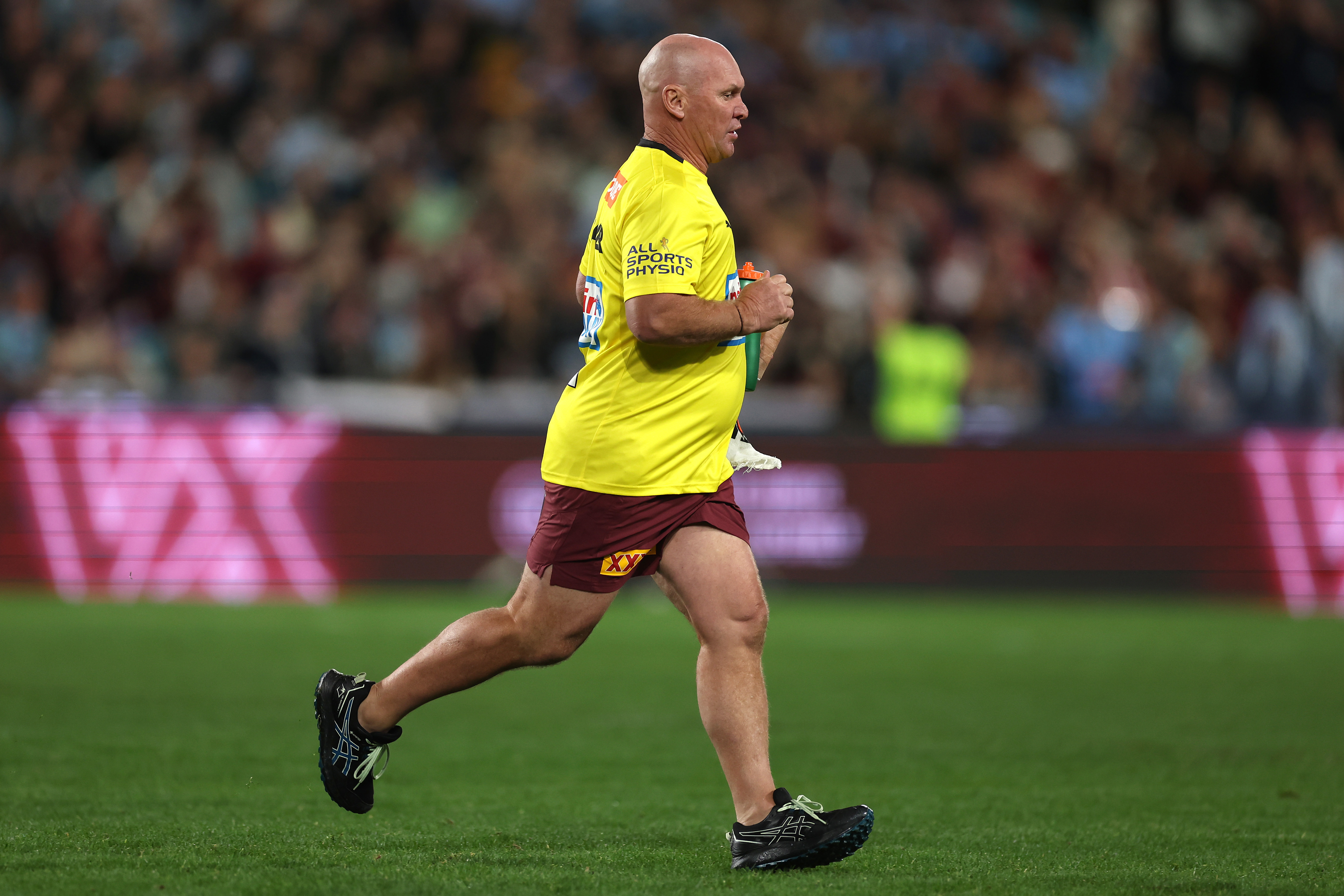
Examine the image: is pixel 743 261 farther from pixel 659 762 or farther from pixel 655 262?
pixel 655 262

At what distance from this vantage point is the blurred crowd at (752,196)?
1560 centimetres

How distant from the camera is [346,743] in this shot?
18.1 feet

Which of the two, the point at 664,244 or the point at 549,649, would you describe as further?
the point at 549,649

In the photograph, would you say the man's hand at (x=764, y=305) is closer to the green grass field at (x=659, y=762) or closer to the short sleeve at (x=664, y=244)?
the short sleeve at (x=664, y=244)

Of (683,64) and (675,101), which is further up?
(683,64)

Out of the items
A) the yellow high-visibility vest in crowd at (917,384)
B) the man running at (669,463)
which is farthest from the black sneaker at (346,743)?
the yellow high-visibility vest in crowd at (917,384)

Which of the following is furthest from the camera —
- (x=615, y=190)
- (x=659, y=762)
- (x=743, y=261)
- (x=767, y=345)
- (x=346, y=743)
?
(x=743, y=261)

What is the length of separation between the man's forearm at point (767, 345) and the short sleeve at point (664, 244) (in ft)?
1.62

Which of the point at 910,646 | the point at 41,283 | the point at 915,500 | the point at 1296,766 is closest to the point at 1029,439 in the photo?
the point at 915,500

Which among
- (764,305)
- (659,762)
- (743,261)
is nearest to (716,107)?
(764,305)

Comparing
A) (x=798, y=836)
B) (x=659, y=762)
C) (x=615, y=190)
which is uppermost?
(x=615, y=190)

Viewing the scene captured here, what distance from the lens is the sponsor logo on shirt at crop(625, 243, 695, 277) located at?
16.7ft

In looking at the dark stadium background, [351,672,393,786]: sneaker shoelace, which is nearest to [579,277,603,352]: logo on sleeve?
[351,672,393,786]: sneaker shoelace

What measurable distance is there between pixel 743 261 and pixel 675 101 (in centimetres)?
1117
